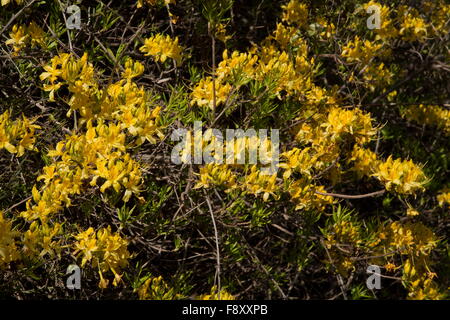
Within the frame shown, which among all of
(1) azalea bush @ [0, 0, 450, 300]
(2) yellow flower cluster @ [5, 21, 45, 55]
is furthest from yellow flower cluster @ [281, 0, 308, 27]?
(2) yellow flower cluster @ [5, 21, 45, 55]

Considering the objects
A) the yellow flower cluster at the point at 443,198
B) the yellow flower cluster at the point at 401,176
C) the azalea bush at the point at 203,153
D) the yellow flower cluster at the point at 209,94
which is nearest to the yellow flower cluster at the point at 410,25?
the azalea bush at the point at 203,153

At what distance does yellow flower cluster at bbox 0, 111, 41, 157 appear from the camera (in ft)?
6.96

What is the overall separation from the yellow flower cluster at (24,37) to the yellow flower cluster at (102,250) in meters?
0.99

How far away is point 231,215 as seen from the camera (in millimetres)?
2643

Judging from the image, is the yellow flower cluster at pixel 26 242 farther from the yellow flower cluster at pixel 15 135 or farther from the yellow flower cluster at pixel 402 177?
the yellow flower cluster at pixel 402 177

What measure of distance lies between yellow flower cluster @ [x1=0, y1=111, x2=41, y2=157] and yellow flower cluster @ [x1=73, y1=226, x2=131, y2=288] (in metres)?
0.44

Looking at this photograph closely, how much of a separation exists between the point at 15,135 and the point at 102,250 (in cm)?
58

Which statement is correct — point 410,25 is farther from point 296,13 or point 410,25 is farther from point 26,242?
point 26,242

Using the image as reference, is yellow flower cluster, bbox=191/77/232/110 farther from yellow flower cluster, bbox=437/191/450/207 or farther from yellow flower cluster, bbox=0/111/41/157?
yellow flower cluster, bbox=437/191/450/207

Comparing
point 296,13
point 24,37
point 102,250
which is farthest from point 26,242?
point 296,13

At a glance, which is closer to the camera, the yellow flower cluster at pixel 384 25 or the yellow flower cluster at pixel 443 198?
the yellow flower cluster at pixel 384 25

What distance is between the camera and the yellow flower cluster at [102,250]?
213cm

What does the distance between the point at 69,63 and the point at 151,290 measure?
1.11 m

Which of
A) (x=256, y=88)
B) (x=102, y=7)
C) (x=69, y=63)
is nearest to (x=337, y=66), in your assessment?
(x=256, y=88)
